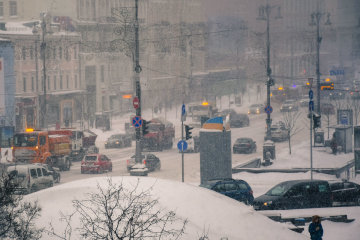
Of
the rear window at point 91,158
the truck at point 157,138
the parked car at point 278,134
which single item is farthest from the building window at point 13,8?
the rear window at point 91,158

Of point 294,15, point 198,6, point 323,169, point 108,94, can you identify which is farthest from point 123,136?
point 294,15

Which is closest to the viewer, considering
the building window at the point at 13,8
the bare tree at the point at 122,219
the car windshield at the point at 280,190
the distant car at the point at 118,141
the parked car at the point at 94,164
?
the bare tree at the point at 122,219

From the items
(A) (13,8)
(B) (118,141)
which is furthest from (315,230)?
(A) (13,8)

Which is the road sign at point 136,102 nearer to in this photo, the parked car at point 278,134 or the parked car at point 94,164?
the parked car at point 94,164

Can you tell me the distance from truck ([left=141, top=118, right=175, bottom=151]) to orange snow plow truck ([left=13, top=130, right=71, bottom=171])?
1108 centimetres

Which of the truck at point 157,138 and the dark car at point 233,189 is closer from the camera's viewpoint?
the dark car at point 233,189

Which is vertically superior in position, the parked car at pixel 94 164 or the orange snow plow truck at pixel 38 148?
the orange snow plow truck at pixel 38 148

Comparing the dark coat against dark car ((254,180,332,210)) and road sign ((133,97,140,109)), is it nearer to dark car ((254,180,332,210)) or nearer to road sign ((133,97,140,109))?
dark car ((254,180,332,210))

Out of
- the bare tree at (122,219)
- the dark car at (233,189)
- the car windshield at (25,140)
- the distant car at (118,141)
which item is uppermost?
the bare tree at (122,219)

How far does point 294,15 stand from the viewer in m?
186

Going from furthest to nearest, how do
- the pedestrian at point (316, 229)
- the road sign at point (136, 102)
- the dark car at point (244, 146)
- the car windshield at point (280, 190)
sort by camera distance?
the dark car at point (244, 146) → the road sign at point (136, 102) → the car windshield at point (280, 190) → the pedestrian at point (316, 229)

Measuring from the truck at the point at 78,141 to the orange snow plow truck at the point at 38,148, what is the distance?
2.36 meters

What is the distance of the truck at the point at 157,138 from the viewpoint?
51500 millimetres

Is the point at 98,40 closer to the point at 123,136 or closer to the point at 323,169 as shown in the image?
the point at 123,136
